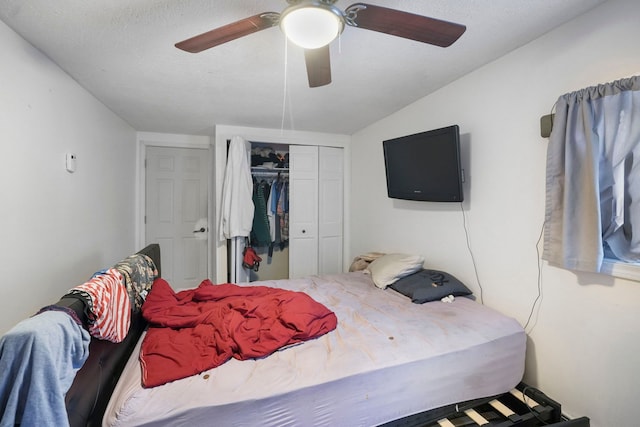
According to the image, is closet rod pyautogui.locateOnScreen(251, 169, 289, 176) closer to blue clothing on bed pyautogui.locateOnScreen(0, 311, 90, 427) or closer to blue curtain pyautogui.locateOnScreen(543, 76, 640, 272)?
blue curtain pyautogui.locateOnScreen(543, 76, 640, 272)

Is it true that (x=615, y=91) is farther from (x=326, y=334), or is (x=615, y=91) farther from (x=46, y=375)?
(x=46, y=375)

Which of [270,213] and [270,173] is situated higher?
[270,173]

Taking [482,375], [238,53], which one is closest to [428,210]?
[482,375]

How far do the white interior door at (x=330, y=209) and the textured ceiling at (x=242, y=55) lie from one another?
0.87 meters

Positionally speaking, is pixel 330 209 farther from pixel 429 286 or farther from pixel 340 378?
pixel 340 378

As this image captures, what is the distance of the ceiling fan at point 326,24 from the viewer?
0.98 m

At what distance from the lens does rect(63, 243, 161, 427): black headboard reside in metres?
0.92

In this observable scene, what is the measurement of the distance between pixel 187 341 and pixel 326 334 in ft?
2.25

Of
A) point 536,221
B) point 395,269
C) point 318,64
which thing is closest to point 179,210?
point 395,269

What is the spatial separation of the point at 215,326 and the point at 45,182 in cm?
132

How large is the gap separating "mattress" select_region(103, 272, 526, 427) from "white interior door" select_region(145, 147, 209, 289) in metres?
2.53

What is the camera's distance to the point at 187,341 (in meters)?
1.35

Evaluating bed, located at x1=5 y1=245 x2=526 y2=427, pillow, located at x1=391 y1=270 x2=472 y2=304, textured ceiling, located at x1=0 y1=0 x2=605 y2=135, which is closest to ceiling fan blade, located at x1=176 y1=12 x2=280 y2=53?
textured ceiling, located at x1=0 y1=0 x2=605 y2=135

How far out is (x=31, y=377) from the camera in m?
0.73
